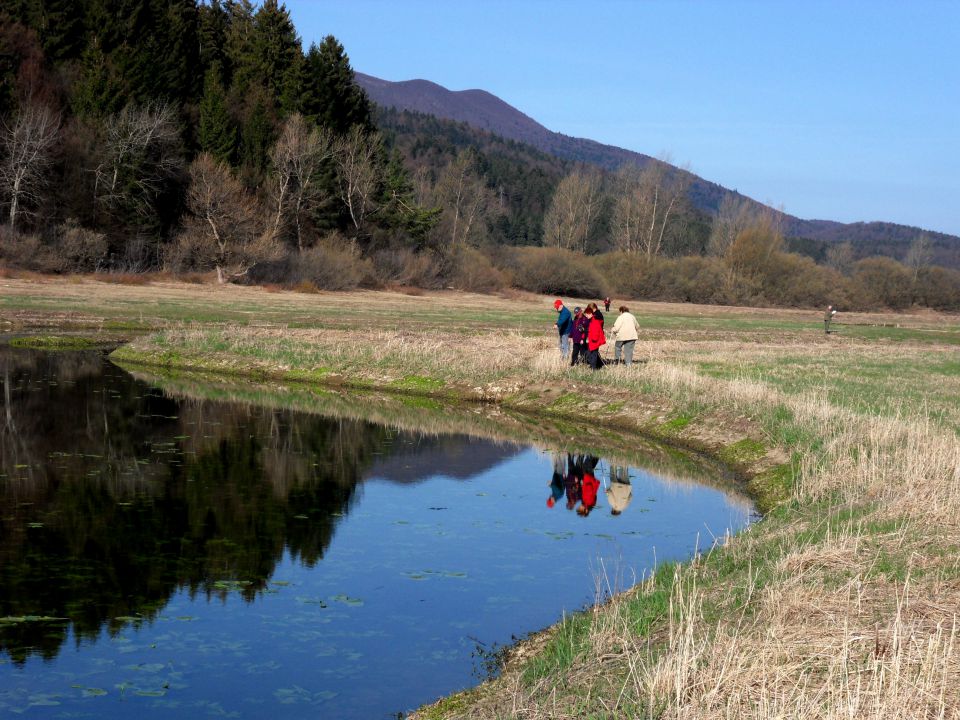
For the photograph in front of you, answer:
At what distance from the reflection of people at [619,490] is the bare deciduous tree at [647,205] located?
309 ft

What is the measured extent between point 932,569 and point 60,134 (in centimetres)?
7031

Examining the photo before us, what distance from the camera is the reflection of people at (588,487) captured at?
17.8m

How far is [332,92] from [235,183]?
16973 mm

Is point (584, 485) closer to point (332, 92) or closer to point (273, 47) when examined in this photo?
point (332, 92)

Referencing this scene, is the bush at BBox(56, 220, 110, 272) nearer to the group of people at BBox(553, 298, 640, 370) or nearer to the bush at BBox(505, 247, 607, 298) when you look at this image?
the bush at BBox(505, 247, 607, 298)

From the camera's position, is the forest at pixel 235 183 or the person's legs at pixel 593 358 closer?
the person's legs at pixel 593 358

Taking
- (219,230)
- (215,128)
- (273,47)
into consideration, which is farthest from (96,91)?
(273,47)

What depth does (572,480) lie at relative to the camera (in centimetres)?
2019

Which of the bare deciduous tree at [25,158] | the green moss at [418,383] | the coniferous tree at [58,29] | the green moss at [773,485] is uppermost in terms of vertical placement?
the coniferous tree at [58,29]

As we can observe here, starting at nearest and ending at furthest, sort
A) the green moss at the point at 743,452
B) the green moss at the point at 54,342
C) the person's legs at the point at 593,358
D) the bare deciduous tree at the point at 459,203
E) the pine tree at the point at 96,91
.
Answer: the green moss at the point at 743,452 → the person's legs at the point at 593,358 → the green moss at the point at 54,342 → the pine tree at the point at 96,91 → the bare deciduous tree at the point at 459,203

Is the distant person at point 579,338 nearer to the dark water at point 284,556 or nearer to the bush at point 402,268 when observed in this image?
the dark water at point 284,556

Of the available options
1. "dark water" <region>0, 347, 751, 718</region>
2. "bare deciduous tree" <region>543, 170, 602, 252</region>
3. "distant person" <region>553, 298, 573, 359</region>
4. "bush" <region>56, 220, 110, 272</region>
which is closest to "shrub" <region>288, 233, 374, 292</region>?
"bush" <region>56, 220, 110, 272</region>

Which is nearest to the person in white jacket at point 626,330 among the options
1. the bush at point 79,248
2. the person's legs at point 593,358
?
the person's legs at point 593,358

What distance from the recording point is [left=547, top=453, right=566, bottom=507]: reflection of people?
730 inches
